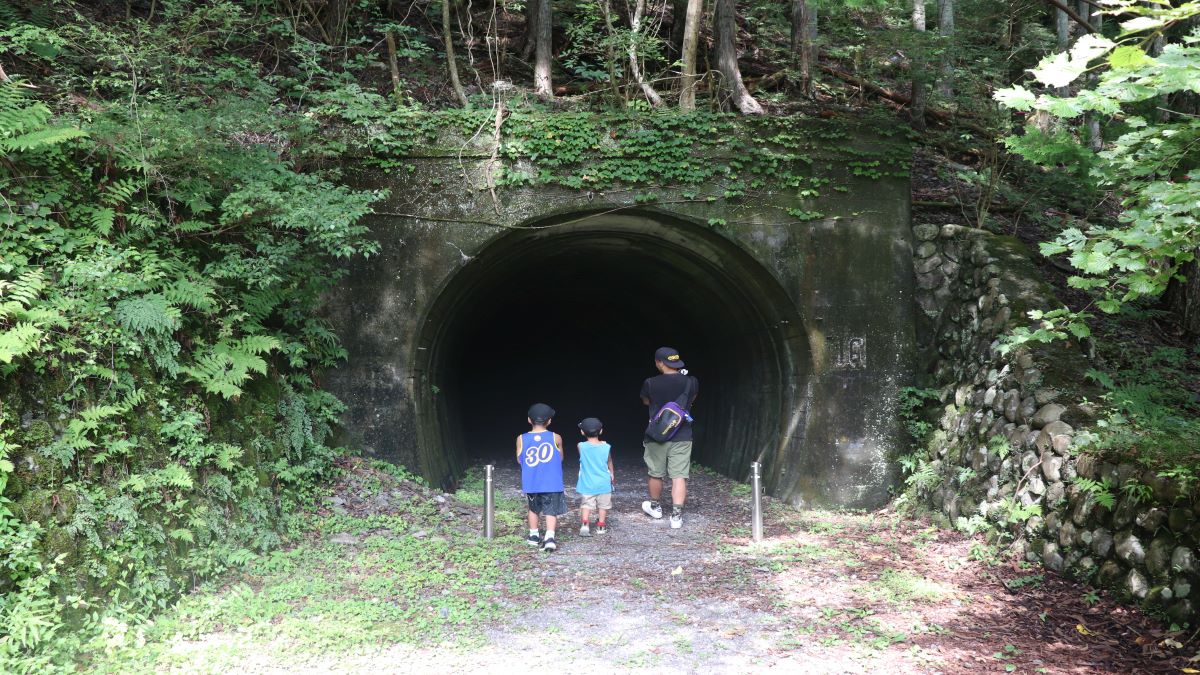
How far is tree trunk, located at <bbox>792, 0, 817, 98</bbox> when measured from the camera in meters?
11.8

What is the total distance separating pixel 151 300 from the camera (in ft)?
18.9

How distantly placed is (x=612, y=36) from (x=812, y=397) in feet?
15.8

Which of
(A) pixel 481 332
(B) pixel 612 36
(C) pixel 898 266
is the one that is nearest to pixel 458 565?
(C) pixel 898 266

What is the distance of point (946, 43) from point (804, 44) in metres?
2.25

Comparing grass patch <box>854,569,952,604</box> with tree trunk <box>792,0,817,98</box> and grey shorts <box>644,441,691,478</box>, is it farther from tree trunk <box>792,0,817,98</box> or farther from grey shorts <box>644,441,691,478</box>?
tree trunk <box>792,0,817,98</box>

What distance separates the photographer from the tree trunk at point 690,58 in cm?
953

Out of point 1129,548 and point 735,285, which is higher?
point 735,285

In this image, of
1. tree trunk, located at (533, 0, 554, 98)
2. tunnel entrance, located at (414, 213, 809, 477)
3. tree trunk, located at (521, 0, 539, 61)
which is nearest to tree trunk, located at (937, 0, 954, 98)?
tunnel entrance, located at (414, 213, 809, 477)

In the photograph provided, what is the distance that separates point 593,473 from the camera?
7488mm

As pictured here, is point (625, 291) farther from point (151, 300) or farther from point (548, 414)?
point (151, 300)

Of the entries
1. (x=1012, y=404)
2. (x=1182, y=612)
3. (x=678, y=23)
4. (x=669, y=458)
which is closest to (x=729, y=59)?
(x=678, y=23)

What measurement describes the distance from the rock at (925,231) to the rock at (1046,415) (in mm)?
2913

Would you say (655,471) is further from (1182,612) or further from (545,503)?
(1182,612)

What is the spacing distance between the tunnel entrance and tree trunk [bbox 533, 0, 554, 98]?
2.06 metres
